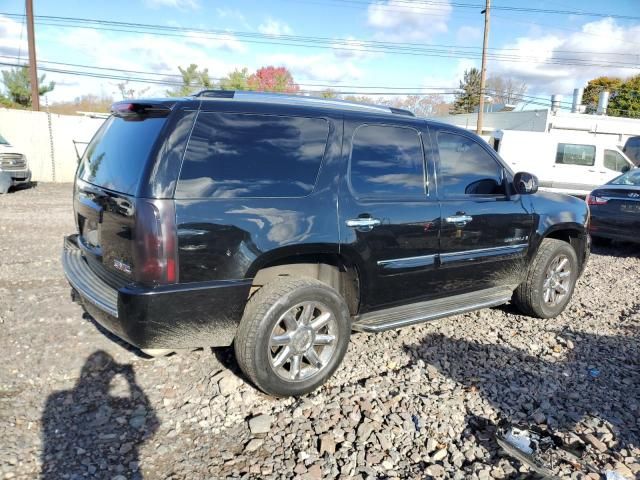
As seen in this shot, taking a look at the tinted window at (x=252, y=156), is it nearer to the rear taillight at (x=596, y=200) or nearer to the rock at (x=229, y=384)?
the rock at (x=229, y=384)

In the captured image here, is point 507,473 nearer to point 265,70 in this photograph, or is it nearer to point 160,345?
point 160,345

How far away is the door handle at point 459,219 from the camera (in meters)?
3.86

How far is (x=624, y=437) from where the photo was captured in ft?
9.61

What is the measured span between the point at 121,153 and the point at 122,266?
28.9 inches

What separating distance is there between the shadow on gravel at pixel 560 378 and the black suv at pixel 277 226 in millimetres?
410

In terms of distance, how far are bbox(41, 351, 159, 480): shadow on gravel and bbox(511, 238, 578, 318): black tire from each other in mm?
3528

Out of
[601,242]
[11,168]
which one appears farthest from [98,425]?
[11,168]

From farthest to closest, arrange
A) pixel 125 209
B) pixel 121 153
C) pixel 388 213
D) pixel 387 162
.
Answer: pixel 387 162
pixel 388 213
pixel 121 153
pixel 125 209

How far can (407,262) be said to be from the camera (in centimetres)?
366

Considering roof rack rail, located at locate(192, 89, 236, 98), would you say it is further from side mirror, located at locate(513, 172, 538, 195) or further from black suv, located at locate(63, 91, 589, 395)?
side mirror, located at locate(513, 172, 538, 195)

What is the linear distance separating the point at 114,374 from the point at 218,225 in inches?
60.0

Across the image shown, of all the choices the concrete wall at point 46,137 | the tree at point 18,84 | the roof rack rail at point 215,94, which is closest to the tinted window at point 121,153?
the roof rack rail at point 215,94

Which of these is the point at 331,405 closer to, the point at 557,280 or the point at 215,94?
the point at 215,94

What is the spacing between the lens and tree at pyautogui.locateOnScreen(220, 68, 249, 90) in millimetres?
44125
